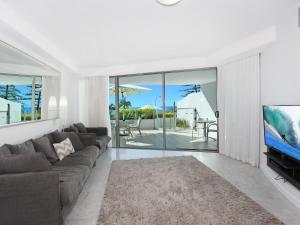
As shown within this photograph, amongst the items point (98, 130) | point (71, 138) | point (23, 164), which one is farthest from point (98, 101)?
point (23, 164)

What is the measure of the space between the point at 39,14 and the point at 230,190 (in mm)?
3705

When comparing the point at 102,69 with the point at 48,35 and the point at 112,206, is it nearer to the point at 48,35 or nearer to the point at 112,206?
the point at 48,35

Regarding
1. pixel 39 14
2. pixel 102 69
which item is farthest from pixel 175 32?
pixel 102 69

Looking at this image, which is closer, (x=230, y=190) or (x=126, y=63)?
(x=230, y=190)

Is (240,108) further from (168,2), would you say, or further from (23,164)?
(23,164)

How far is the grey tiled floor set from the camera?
7.07 ft

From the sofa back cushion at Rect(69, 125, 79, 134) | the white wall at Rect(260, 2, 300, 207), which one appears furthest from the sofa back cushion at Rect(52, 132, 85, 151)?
the white wall at Rect(260, 2, 300, 207)

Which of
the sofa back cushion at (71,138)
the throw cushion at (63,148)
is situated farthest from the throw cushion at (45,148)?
the sofa back cushion at (71,138)

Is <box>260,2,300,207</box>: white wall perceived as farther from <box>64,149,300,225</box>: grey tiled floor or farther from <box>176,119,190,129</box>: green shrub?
<box>176,119,190,129</box>: green shrub

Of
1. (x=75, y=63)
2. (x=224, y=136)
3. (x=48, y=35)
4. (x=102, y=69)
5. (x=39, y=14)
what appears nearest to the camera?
(x=39, y=14)

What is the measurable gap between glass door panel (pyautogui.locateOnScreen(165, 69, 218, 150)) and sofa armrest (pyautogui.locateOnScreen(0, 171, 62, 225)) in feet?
13.7

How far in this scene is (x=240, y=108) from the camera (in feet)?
13.8

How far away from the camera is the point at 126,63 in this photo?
538 centimetres

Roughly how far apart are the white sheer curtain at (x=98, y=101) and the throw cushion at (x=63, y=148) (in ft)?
7.22
